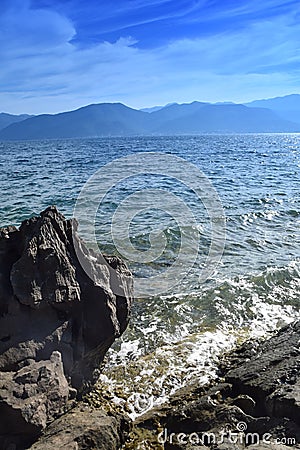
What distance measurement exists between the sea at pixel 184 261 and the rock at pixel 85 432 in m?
0.78

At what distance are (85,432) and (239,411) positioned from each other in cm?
190

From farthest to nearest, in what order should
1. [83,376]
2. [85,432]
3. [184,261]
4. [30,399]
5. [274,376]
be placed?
[184,261], [83,376], [274,376], [30,399], [85,432]

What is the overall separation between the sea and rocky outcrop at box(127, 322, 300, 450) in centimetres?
56

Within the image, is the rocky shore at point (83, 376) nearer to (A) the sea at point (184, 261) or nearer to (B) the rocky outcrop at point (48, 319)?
(B) the rocky outcrop at point (48, 319)

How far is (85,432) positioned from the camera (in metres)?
4.79

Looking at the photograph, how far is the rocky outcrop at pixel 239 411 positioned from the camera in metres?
4.49

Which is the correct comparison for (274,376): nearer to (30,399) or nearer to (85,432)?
(85,432)

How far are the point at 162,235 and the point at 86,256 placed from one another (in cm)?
881

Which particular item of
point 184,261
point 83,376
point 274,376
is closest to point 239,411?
point 274,376

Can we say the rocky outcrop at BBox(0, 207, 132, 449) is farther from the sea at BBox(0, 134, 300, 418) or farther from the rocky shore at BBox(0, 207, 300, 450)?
the sea at BBox(0, 134, 300, 418)

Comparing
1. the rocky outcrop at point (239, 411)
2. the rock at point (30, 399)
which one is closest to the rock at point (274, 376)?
the rocky outcrop at point (239, 411)

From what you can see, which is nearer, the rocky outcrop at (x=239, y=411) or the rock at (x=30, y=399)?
the rocky outcrop at (x=239, y=411)

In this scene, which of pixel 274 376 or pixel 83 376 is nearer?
pixel 274 376

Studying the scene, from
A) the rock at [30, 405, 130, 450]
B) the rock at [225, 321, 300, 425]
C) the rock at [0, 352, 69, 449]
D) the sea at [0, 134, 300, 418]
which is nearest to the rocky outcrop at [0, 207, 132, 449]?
the rock at [0, 352, 69, 449]
